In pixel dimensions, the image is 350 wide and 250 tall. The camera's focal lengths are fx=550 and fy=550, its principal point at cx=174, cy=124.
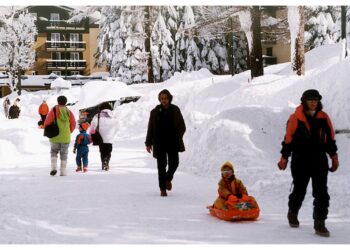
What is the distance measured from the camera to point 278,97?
51.8ft

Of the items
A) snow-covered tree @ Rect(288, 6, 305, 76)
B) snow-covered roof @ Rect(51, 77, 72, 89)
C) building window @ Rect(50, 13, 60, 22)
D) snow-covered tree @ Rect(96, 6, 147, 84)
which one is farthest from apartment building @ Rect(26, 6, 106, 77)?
snow-covered tree @ Rect(288, 6, 305, 76)

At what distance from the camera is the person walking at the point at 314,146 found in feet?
20.0

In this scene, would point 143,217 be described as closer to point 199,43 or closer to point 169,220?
point 169,220

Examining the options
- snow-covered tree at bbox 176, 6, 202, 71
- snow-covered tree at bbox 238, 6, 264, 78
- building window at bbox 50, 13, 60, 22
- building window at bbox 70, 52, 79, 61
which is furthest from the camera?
building window at bbox 70, 52, 79, 61

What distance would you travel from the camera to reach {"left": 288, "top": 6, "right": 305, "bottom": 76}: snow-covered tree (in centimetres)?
1881

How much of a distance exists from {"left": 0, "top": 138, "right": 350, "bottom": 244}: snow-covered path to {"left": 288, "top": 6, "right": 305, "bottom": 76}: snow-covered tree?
978 centimetres

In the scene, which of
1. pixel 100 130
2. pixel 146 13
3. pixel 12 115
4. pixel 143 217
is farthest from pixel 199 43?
pixel 143 217

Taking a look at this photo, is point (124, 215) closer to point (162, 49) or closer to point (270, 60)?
point (270, 60)

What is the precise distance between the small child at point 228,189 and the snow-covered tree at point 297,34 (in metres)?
12.6

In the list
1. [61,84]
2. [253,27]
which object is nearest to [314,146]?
[253,27]

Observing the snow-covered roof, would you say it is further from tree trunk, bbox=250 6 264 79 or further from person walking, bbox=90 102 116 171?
person walking, bbox=90 102 116 171

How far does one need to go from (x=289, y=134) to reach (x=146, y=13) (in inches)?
762

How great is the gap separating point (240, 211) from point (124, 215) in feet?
5.04

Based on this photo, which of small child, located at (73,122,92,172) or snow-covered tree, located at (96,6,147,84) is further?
snow-covered tree, located at (96,6,147,84)
